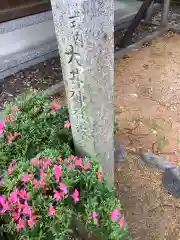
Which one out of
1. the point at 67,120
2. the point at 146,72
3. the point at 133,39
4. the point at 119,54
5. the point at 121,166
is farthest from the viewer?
the point at 133,39

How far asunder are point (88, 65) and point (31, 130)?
68 centimetres

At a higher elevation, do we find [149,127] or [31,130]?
[31,130]

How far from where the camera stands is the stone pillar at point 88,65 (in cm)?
143

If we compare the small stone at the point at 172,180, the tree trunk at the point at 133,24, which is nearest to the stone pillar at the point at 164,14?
the tree trunk at the point at 133,24

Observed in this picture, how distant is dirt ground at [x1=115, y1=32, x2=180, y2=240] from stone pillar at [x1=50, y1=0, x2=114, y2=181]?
803 mm

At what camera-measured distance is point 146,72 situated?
180 inches

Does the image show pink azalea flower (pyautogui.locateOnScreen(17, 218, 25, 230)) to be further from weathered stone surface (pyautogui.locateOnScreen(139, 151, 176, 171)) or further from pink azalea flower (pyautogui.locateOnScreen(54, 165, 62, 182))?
weathered stone surface (pyautogui.locateOnScreen(139, 151, 176, 171))

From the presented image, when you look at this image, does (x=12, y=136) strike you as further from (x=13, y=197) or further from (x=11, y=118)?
(x=13, y=197)

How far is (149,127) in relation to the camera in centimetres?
341

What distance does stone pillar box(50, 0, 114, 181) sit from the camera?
1.43 meters

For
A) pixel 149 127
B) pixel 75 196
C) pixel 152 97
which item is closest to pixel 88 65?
pixel 75 196

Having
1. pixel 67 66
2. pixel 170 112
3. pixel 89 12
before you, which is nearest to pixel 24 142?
pixel 67 66

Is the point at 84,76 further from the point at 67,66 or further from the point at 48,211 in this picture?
the point at 48,211

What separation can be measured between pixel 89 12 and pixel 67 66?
307mm
